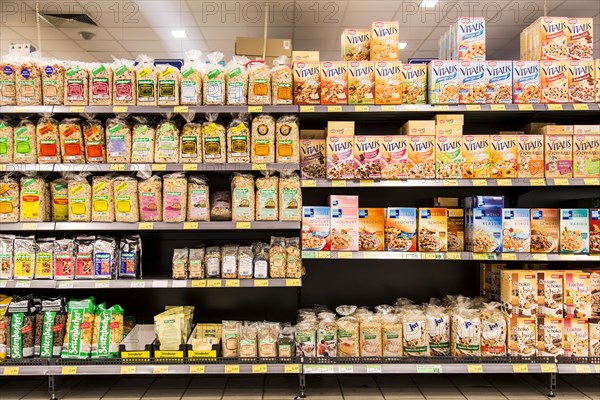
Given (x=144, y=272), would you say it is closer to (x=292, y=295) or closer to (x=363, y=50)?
(x=292, y=295)

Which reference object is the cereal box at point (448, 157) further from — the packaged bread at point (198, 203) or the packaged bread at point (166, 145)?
the packaged bread at point (166, 145)

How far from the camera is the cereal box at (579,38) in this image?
3.04m

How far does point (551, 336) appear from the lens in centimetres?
288

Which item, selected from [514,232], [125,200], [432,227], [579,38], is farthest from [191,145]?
[579,38]

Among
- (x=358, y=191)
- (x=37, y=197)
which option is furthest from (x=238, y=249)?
(x=37, y=197)

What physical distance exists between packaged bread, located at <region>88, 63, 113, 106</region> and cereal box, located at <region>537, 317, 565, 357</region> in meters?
3.15

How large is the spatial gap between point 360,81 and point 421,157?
64 centimetres

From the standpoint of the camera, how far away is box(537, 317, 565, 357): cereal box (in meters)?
2.88

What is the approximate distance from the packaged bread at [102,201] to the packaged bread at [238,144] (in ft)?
2.68

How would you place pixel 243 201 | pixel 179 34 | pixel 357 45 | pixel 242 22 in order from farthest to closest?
1. pixel 179 34
2. pixel 242 22
3. pixel 357 45
4. pixel 243 201

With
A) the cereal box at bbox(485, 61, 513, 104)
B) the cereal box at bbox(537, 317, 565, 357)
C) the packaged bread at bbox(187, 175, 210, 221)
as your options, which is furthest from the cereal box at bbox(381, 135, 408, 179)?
the cereal box at bbox(537, 317, 565, 357)

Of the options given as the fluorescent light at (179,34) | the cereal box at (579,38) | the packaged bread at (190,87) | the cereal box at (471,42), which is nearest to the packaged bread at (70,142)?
the packaged bread at (190,87)

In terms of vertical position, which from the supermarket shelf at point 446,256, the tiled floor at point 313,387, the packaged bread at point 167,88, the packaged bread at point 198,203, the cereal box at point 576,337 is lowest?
the tiled floor at point 313,387

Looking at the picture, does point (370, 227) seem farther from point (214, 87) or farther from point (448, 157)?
point (214, 87)
